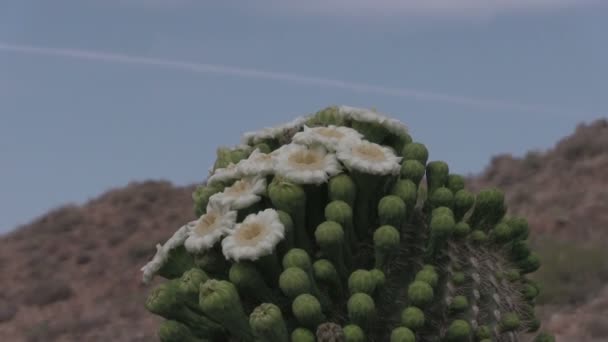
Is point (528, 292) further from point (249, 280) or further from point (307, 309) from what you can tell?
point (249, 280)

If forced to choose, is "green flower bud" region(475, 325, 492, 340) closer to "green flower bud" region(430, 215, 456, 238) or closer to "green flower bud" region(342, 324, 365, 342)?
"green flower bud" region(430, 215, 456, 238)

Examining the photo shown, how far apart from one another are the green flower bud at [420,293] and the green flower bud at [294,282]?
0.41m

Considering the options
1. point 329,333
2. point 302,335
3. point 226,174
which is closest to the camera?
point 329,333

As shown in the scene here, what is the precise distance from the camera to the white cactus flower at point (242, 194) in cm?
323

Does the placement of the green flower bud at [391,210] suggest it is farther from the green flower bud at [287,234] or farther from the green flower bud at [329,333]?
the green flower bud at [329,333]

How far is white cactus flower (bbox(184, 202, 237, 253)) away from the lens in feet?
10.4

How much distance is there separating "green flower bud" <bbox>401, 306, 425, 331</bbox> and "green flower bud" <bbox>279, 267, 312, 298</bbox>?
0.40 metres

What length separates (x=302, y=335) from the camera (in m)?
2.98

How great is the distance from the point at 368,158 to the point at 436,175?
0.47 meters

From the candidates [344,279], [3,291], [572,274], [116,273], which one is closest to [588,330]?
[572,274]

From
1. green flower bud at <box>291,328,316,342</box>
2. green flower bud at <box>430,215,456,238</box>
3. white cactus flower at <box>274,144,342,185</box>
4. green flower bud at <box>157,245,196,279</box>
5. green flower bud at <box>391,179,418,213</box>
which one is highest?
white cactus flower at <box>274,144,342,185</box>

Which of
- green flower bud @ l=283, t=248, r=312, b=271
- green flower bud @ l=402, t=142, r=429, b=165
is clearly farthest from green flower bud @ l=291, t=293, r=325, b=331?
green flower bud @ l=402, t=142, r=429, b=165

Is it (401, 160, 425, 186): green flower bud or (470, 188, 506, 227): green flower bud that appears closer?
(401, 160, 425, 186): green flower bud

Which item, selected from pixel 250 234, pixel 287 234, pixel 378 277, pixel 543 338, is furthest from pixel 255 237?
pixel 543 338
